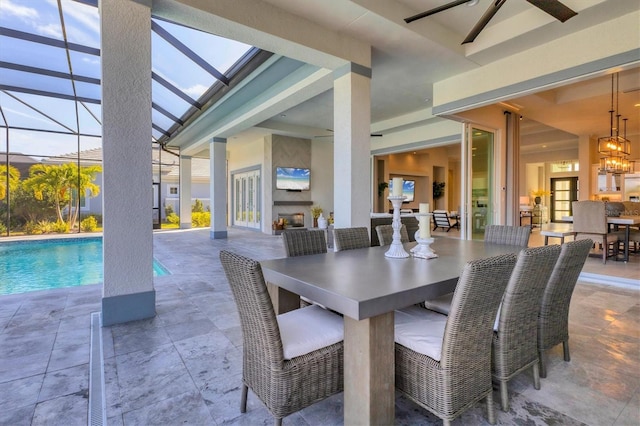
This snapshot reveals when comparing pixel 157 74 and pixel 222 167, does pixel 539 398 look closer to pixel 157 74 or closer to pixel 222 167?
pixel 157 74

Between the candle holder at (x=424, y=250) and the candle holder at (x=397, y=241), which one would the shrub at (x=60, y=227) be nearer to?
the candle holder at (x=397, y=241)

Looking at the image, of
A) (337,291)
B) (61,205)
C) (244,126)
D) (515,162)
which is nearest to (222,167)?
(244,126)

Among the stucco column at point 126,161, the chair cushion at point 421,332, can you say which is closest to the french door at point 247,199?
the stucco column at point 126,161

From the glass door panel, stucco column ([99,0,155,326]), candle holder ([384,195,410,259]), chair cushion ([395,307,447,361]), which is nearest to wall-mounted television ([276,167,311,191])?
the glass door panel

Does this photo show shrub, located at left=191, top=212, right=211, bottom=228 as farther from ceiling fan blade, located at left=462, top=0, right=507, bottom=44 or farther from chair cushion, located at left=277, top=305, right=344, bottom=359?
chair cushion, located at left=277, top=305, right=344, bottom=359

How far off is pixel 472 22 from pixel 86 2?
17.3 feet

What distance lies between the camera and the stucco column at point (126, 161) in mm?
2824

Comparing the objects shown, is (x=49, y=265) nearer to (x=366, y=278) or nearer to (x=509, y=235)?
(x=366, y=278)

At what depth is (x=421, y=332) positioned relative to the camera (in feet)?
5.24

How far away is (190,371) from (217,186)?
24.8ft

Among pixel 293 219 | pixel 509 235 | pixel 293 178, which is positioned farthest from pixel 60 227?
pixel 509 235

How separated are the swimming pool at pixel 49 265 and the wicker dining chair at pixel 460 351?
459 cm

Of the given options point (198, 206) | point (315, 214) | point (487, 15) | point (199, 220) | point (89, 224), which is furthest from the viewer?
point (198, 206)

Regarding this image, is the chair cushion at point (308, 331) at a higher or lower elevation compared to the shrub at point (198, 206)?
lower
